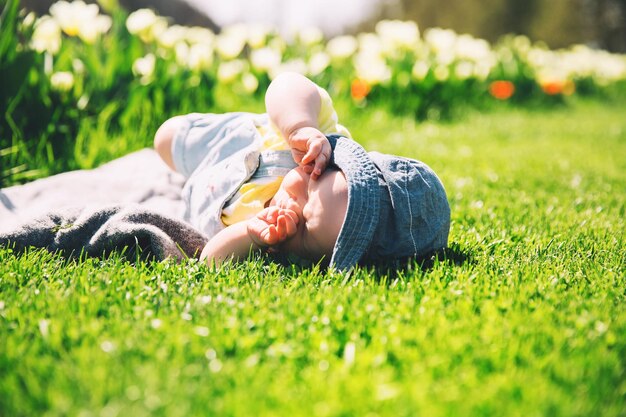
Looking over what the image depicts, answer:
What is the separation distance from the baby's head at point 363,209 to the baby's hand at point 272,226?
45 mm

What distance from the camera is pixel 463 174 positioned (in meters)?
3.54

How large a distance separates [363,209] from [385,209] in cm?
10

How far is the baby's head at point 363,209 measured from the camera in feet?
5.91

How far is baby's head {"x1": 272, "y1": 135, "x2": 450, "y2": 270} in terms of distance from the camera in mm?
1803

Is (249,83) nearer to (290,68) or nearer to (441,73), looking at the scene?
(290,68)

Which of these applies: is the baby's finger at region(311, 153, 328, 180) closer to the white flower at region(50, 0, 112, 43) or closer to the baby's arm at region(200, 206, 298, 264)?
the baby's arm at region(200, 206, 298, 264)

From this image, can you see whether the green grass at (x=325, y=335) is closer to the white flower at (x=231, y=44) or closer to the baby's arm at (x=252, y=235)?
the baby's arm at (x=252, y=235)

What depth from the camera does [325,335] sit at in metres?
1.42

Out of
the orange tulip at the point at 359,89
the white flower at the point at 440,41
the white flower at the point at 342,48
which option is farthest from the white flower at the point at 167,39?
the white flower at the point at 440,41

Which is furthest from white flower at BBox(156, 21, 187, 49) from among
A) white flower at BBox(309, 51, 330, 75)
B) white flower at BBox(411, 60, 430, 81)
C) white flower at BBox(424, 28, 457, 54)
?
white flower at BBox(424, 28, 457, 54)

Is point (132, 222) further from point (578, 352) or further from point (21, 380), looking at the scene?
point (578, 352)

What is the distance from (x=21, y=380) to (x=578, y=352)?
1.13m

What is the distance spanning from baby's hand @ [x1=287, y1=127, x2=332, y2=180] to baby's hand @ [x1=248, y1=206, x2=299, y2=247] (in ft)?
0.49

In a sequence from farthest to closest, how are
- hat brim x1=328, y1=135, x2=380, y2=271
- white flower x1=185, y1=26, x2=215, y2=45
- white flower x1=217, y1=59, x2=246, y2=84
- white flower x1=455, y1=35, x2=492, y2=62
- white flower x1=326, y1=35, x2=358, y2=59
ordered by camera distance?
white flower x1=455, y1=35, x2=492, y2=62
white flower x1=326, y1=35, x2=358, y2=59
white flower x1=185, y1=26, x2=215, y2=45
white flower x1=217, y1=59, x2=246, y2=84
hat brim x1=328, y1=135, x2=380, y2=271
